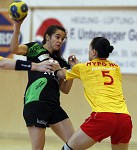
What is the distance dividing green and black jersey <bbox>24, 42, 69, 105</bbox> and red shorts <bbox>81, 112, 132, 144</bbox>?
2.07 feet

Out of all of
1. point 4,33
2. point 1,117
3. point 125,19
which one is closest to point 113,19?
point 125,19

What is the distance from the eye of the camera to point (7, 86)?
7.94 meters

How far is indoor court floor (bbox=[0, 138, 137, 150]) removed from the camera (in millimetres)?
6820

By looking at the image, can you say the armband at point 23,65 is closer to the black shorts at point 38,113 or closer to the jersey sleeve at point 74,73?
the jersey sleeve at point 74,73

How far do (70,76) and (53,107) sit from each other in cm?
45

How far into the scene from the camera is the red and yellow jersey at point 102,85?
382cm

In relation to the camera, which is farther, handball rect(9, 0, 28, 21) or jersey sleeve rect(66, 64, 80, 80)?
handball rect(9, 0, 28, 21)

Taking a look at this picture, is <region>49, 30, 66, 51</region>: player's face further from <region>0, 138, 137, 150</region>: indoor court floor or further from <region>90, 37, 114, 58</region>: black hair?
<region>0, 138, 137, 150</region>: indoor court floor

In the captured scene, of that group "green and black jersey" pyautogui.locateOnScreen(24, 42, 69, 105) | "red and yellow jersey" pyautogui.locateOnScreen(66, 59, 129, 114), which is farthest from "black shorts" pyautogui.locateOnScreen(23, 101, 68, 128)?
"red and yellow jersey" pyautogui.locateOnScreen(66, 59, 129, 114)

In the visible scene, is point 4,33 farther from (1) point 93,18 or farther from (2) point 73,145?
(2) point 73,145

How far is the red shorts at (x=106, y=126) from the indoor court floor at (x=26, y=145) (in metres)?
3.13

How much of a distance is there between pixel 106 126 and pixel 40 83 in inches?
34.4

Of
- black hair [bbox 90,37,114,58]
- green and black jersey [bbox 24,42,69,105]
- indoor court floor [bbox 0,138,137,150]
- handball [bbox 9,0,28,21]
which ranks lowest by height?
indoor court floor [bbox 0,138,137,150]

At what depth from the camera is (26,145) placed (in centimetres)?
706
